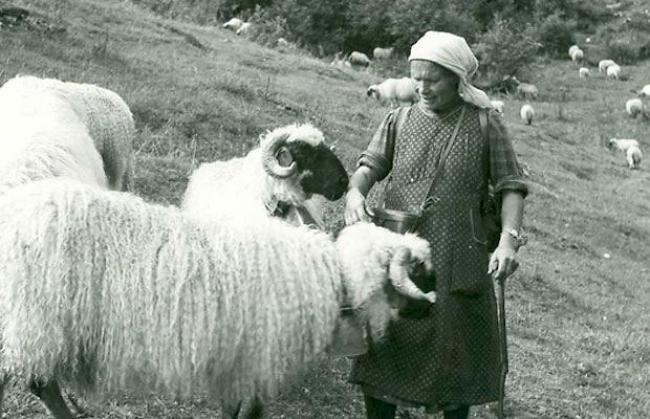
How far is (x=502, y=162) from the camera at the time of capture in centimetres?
402

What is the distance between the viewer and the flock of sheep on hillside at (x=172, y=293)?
130 inches

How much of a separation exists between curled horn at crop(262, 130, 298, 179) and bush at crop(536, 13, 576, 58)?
102 feet

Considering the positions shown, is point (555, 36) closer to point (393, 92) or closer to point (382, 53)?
point (382, 53)

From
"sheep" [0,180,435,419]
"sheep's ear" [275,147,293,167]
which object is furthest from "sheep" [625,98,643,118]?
"sheep" [0,180,435,419]

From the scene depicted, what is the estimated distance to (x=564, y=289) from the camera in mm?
9391

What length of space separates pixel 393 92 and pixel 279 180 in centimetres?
1218

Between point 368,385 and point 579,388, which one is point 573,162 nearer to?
point 579,388

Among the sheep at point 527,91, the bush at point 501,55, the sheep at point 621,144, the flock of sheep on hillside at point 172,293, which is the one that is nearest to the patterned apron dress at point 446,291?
the flock of sheep on hillside at point 172,293

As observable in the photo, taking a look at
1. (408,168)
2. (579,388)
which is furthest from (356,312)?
(579,388)

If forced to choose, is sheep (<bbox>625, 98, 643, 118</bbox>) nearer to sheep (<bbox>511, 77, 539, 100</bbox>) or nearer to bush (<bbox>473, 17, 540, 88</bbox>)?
sheep (<bbox>511, 77, 539, 100</bbox>)

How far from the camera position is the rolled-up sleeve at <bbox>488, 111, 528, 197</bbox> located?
399 cm

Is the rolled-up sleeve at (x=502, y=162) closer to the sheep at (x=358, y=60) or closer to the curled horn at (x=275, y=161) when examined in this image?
the curled horn at (x=275, y=161)

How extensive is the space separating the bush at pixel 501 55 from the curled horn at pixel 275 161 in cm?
2284

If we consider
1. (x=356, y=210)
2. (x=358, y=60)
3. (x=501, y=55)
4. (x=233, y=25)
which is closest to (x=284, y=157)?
(x=356, y=210)
